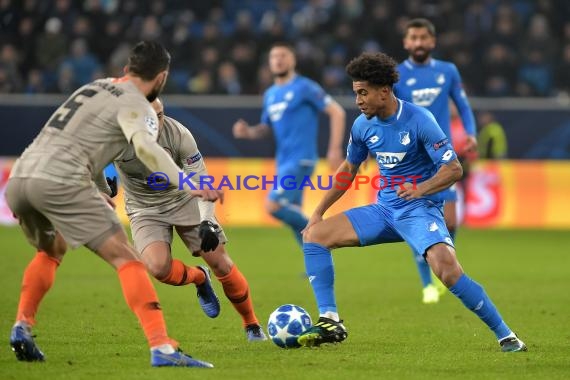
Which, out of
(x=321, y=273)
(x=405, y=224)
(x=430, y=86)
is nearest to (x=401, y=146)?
(x=405, y=224)

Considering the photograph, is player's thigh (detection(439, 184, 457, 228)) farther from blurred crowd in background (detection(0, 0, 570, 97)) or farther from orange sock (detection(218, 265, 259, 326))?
blurred crowd in background (detection(0, 0, 570, 97))

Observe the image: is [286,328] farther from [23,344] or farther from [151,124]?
[151,124]

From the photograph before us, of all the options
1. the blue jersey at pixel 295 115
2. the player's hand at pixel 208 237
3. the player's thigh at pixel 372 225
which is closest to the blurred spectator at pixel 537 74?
the blue jersey at pixel 295 115

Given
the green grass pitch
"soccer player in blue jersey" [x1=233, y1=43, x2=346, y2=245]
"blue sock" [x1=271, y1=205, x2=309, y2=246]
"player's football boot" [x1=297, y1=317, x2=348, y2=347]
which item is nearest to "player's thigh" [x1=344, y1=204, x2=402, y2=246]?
"player's football boot" [x1=297, y1=317, x2=348, y2=347]

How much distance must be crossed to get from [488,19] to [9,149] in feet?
32.5

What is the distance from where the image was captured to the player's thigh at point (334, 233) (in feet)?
24.9

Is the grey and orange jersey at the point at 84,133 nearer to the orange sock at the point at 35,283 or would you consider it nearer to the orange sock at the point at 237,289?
the orange sock at the point at 35,283

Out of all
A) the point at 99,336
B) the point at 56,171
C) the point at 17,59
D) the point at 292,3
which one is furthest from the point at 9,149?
the point at 56,171

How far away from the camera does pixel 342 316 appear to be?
9.39 meters

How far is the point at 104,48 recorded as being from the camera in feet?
66.3

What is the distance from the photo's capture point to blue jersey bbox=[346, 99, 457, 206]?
7.39 metres

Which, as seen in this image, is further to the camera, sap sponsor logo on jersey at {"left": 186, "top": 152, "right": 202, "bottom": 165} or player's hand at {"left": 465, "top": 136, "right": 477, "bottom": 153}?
player's hand at {"left": 465, "top": 136, "right": 477, "bottom": 153}

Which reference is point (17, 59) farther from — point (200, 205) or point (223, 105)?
point (200, 205)

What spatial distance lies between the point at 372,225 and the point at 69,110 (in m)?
2.42
